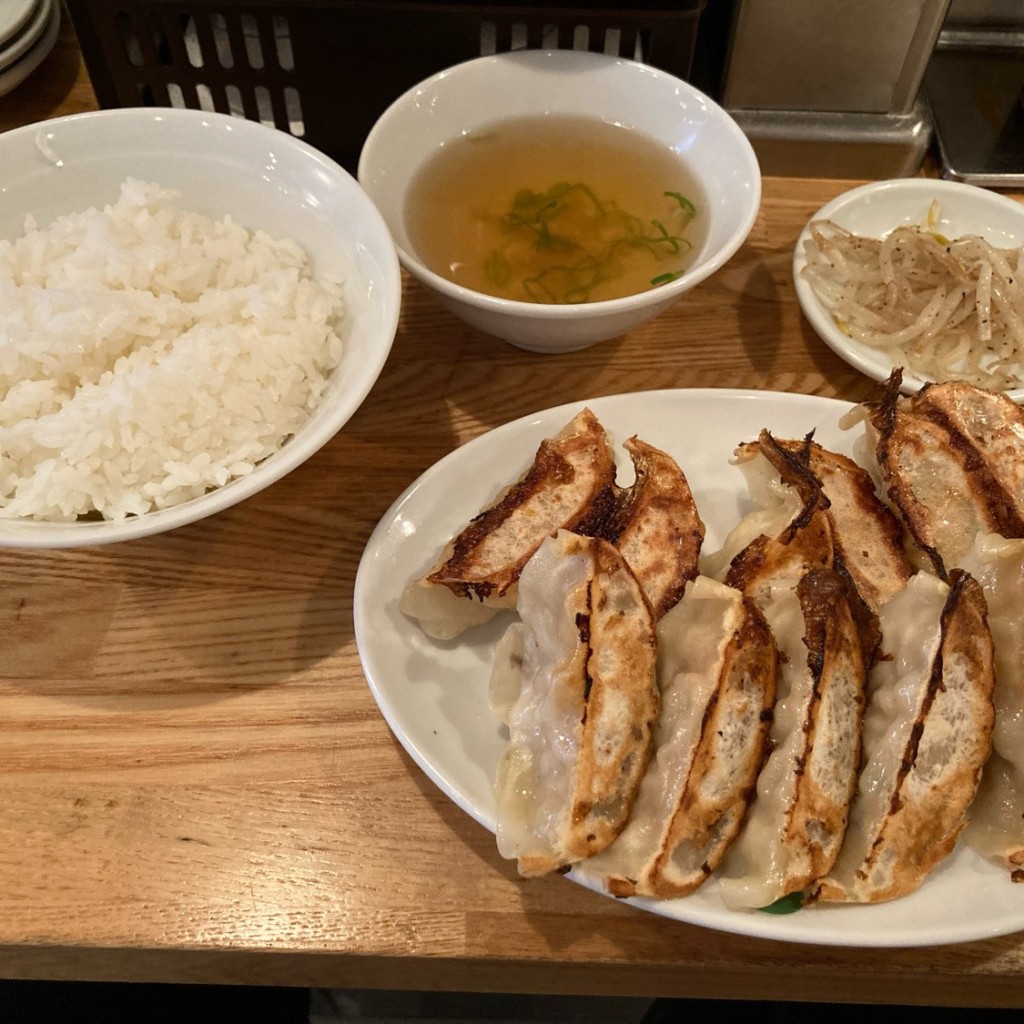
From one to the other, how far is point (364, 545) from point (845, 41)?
1613 mm

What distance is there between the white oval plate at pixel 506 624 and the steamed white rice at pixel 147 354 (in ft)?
0.91

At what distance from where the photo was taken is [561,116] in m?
2.00

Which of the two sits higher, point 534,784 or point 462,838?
point 534,784

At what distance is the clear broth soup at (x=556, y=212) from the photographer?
5.95 feet

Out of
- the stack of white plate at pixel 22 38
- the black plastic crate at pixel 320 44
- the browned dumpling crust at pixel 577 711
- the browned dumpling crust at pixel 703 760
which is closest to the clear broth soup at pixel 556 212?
the black plastic crate at pixel 320 44

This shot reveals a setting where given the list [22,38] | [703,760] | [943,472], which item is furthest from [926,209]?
[22,38]

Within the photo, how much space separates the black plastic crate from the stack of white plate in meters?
0.32

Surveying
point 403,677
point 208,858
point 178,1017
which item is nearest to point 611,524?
point 403,677

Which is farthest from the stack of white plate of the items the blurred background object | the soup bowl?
the blurred background object

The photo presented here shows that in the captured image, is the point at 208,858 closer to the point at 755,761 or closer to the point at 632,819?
the point at 632,819

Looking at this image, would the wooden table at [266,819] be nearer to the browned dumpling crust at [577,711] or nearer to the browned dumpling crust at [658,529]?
the browned dumpling crust at [577,711]

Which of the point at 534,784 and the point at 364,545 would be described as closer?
the point at 534,784

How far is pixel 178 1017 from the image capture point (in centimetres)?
176

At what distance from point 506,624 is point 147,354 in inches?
28.9
